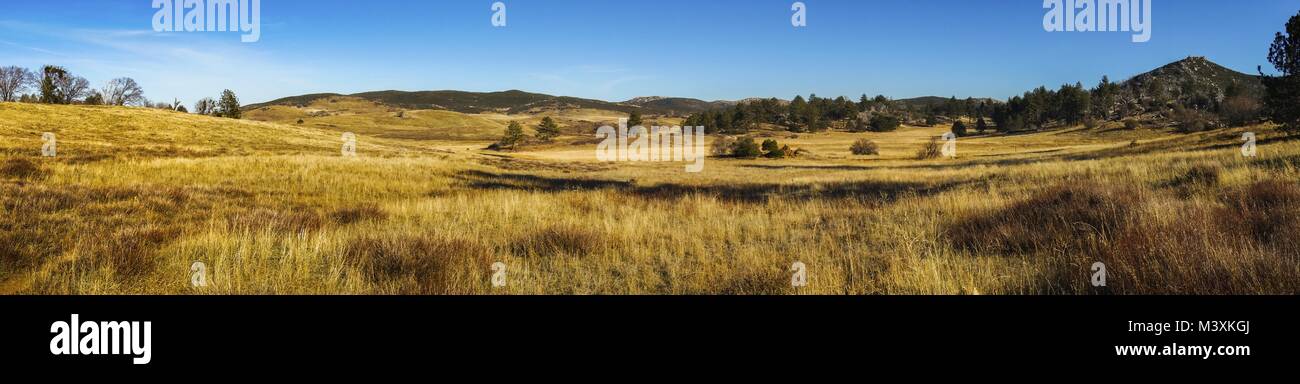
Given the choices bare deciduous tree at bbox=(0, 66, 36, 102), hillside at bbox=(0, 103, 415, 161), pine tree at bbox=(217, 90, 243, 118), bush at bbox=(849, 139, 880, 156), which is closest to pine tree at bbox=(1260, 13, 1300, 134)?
bush at bbox=(849, 139, 880, 156)

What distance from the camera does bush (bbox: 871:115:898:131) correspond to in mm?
103812

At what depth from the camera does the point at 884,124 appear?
103688 millimetres

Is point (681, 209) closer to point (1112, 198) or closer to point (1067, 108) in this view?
point (1112, 198)

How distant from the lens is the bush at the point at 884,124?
103812mm

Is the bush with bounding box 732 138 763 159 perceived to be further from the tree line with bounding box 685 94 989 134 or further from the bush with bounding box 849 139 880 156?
the tree line with bounding box 685 94 989 134

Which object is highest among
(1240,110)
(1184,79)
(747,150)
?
(1184,79)

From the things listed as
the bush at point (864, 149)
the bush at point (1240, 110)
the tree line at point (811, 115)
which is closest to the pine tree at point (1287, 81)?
the bush at point (864, 149)

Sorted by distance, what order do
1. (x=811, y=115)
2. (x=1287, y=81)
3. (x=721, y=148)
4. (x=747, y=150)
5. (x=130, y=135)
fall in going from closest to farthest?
(x=1287, y=81) → (x=130, y=135) → (x=747, y=150) → (x=721, y=148) → (x=811, y=115)

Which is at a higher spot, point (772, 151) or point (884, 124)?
point (884, 124)

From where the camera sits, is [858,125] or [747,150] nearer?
[747,150]

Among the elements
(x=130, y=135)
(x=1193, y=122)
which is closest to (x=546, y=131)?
(x=130, y=135)

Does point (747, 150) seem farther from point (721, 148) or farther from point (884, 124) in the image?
point (884, 124)
